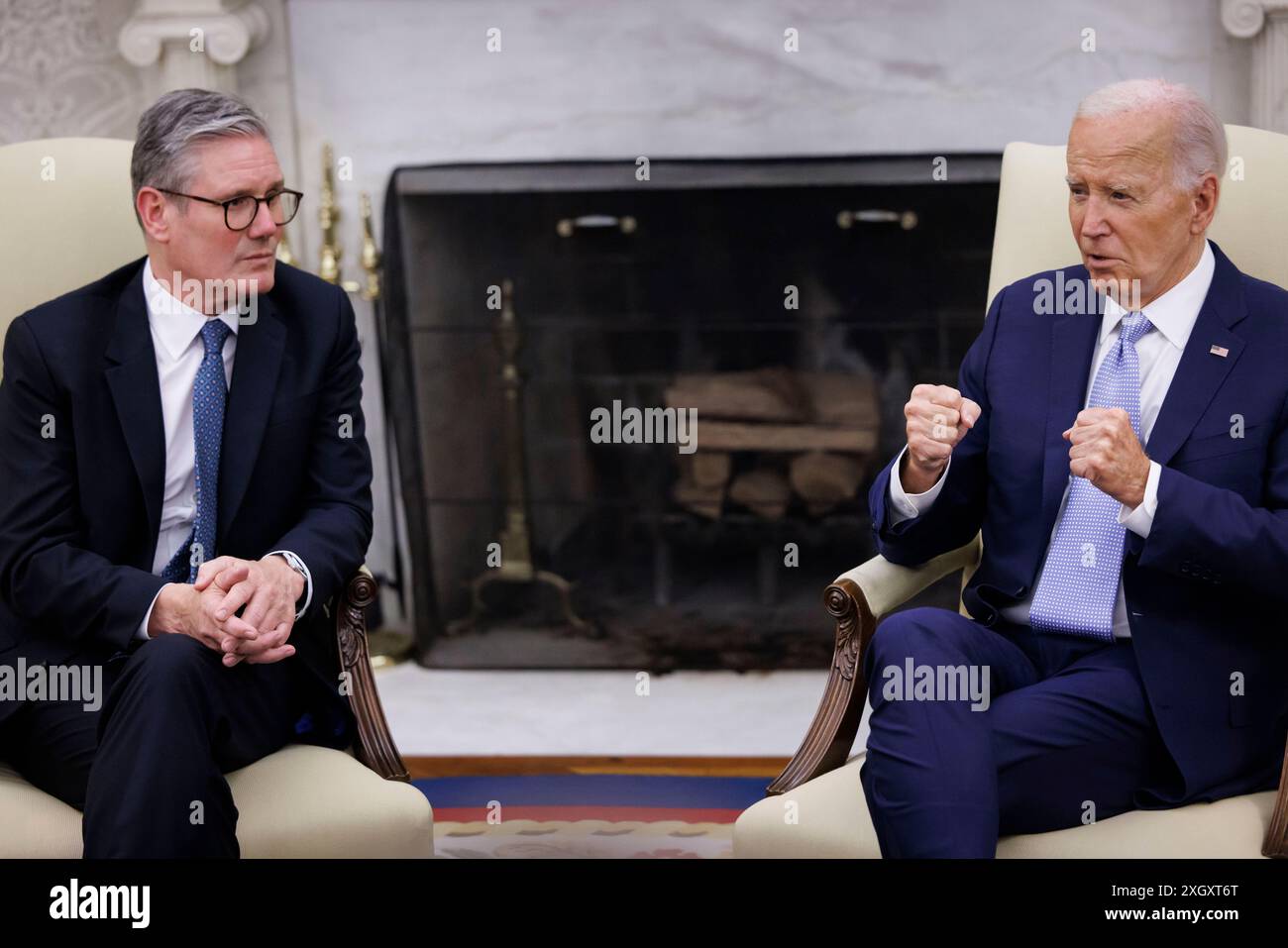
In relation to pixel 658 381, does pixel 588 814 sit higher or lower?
lower

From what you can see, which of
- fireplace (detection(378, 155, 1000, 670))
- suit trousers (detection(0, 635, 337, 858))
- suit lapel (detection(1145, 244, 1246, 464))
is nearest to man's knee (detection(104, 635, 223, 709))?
suit trousers (detection(0, 635, 337, 858))

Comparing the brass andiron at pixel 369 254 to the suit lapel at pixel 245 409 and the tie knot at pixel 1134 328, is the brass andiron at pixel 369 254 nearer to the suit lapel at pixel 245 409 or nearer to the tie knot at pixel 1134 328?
the suit lapel at pixel 245 409

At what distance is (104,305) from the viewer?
6.39ft

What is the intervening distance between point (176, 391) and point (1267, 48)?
227cm

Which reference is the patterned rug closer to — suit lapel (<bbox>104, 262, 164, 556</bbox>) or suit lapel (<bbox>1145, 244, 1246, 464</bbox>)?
suit lapel (<bbox>104, 262, 164, 556</bbox>)

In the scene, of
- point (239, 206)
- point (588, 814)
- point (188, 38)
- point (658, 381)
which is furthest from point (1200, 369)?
point (188, 38)

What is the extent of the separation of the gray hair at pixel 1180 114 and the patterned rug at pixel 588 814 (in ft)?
4.33

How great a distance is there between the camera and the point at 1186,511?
1642 mm

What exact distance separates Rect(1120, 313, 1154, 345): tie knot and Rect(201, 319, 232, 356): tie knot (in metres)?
1.14

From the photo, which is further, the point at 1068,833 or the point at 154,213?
the point at 154,213

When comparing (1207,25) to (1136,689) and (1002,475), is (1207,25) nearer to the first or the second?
(1002,475)

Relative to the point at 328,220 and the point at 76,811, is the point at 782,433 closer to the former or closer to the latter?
the point at 328,220
